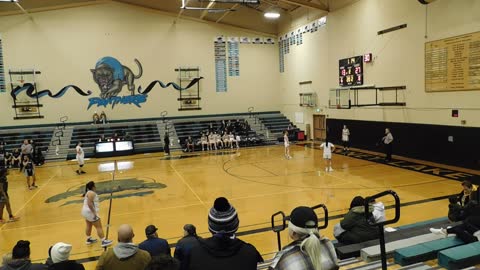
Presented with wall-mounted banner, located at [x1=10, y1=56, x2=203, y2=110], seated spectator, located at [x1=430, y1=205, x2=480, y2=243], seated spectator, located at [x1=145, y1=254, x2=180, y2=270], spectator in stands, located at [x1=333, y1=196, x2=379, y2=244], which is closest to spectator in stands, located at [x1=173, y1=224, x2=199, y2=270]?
seated spectator, located at [x1=145, y1=254, x2=180, y2=270]

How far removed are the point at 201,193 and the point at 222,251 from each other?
29.0 feet

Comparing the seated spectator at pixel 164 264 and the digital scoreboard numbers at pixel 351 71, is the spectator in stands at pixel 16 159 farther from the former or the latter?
the seated spectator at pixel 164 264

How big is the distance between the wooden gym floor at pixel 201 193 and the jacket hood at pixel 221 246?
402 cm

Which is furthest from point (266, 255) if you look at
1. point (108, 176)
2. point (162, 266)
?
point (108, 176)

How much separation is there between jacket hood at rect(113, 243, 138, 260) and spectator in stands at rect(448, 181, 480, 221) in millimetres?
4973

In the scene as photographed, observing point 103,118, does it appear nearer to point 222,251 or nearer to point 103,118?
point 103,118

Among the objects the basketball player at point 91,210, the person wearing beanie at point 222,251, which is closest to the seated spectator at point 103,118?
the basketball player at point 91,210

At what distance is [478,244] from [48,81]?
24.4 m

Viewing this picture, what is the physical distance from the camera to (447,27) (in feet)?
43.8

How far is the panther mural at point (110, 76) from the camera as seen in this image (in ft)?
78.5

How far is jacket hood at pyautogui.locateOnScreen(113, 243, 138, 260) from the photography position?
11.3 ft

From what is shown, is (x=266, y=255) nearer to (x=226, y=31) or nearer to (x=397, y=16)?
(x=397, y=16)

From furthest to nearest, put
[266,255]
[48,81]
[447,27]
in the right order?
1. [48,81]
2. [447,27]
3. [266,255]

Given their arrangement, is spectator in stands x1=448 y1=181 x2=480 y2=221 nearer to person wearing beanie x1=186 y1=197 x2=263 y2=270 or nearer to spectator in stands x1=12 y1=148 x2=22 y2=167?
person wearing beanie x1=186 y1=197 x2=263 y2=270
